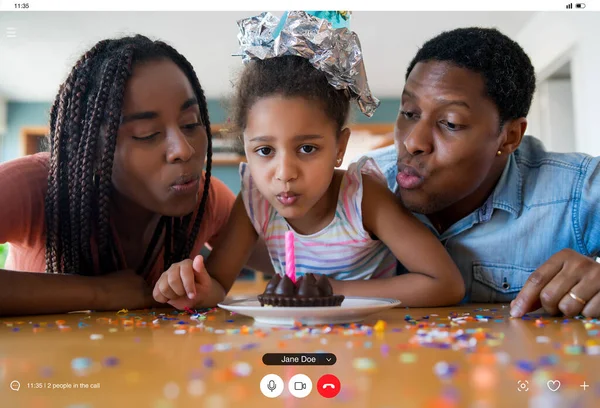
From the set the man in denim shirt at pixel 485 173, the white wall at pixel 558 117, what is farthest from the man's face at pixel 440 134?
the white wall at pixel 558 117

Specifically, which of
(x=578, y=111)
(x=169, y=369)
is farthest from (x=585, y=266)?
(x=578, y=111)

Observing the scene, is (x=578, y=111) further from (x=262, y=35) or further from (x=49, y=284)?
(x=49, y=284)

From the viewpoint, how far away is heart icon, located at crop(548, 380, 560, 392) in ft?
1.56

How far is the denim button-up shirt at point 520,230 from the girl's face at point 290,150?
28cm

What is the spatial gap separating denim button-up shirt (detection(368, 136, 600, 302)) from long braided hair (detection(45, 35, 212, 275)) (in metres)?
0.58

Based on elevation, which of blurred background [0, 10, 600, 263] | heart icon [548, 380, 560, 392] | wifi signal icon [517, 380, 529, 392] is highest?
blurred background [0, 10, 600, 263]

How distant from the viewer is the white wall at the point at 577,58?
1332 millimetres

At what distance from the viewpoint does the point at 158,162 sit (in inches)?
38.4

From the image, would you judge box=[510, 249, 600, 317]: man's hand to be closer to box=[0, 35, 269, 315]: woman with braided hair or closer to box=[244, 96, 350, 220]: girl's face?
box=[244, 96, 350, 220]: girl's face

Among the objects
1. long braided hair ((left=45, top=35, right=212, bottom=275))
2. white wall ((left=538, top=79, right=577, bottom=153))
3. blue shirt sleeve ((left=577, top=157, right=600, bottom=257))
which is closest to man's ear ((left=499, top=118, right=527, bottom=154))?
blue shirt sleeve ((left=577, top=157, right=600, bottom=257))

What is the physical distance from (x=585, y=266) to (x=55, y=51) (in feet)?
3.26

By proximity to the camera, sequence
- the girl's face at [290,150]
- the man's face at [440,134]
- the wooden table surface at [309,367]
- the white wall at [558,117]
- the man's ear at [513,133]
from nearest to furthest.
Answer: the wooden table surface at [309,367]
the girl's face at [290,150]
the man's face at [440,134]
the man's ear at [513,133]
the white wall at [558,117]

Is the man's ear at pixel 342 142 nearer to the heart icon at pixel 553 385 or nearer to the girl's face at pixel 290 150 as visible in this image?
the girl's face at pixel 290 150

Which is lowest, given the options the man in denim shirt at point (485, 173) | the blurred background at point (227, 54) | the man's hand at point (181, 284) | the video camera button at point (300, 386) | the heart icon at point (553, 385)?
the video camera button at point (300, 386)
